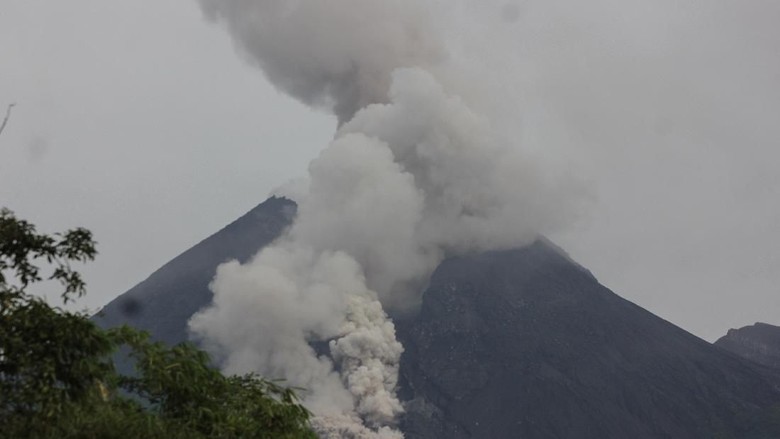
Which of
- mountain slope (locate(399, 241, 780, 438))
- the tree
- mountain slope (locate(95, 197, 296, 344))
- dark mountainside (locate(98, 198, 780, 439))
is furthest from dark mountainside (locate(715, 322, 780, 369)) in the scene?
the tree

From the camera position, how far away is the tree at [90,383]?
11.0 m

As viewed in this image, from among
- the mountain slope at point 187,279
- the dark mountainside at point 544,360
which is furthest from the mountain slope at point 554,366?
the mountain slope at point 187,279

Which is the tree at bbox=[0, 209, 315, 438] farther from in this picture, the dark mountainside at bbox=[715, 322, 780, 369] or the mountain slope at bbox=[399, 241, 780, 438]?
the dark mountainside at bbox=[715, 322, 780, 369]

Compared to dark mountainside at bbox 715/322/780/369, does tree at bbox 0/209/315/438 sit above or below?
below

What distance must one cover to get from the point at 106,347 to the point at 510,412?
119 metres

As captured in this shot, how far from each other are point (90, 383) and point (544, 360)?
13157 cm

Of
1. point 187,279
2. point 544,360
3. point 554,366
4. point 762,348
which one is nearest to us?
point 554,366

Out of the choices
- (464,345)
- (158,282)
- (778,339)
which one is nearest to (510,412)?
(464,345)

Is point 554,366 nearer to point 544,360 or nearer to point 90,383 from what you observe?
point 544,360

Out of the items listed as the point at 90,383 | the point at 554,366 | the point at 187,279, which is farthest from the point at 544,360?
the point at 90,383

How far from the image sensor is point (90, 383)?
38.4 feet

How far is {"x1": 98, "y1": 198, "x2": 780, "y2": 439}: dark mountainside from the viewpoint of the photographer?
412ft

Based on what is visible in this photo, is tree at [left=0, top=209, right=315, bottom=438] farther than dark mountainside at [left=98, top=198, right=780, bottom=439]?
No

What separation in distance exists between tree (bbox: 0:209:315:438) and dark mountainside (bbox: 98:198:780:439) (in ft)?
366
